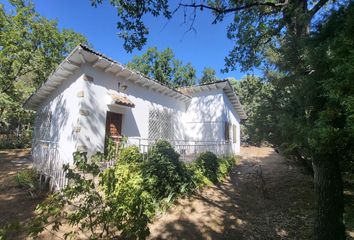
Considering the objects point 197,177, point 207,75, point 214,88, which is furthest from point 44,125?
point 207,75

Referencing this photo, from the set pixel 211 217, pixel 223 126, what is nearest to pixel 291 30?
pixel 211 217

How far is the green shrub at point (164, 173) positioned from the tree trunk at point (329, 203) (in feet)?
11.9

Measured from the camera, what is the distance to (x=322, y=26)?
14.0ft

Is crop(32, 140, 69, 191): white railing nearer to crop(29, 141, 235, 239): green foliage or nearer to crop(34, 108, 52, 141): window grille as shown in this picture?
crop(29, 141, 235, 239): green foliage

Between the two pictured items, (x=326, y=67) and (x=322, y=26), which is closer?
(x=326, y=67)

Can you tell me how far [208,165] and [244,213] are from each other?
3.16 metres

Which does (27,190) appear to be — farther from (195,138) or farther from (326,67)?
(195,138)

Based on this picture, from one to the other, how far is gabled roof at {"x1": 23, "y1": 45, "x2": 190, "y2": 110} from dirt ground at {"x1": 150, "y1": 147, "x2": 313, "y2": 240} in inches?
237

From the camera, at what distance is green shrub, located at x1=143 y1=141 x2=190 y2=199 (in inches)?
244

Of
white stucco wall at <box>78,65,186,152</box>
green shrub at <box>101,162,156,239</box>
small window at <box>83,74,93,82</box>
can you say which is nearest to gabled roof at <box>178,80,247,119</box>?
white stucco wall at <box>78,65,186,152</box>

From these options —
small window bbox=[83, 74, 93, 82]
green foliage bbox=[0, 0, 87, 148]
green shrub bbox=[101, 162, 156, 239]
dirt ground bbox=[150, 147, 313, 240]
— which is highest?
green foliage bbox=[0, 0, 87, 148]

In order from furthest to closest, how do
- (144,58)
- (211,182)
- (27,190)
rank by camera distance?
1. (144,58)
2. (211,182)
3. (27,190)

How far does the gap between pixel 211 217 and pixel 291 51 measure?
4.54 meters

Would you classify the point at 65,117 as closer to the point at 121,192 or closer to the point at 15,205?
the point at 15,205
